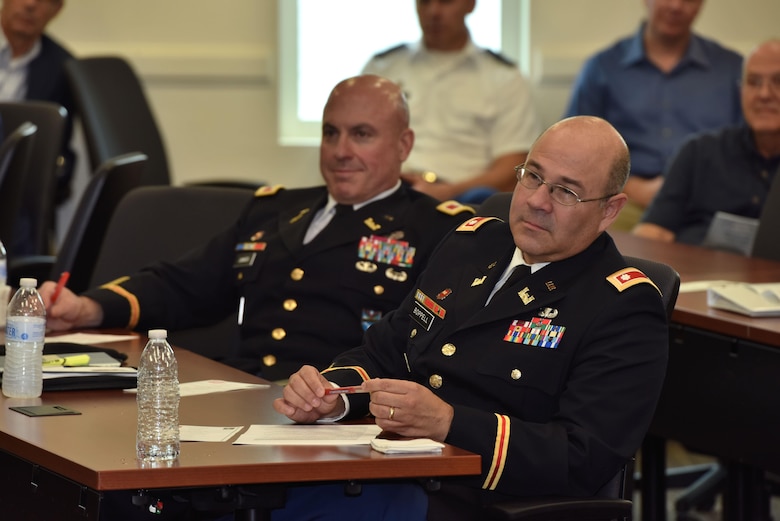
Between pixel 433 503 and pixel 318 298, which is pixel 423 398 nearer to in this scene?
pixel 433 503

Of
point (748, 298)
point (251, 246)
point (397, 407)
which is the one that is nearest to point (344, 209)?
point (251, 246)

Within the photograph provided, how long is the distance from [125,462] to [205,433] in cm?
22

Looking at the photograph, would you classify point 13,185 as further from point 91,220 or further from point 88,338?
point 88,338

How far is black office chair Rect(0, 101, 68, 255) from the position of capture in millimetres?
4621

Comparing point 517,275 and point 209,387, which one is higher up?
point 517,275

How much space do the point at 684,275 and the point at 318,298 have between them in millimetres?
1056

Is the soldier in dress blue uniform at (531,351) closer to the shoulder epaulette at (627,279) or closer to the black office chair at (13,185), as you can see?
the shoulder epaulette at (627,279)

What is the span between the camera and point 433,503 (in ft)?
7.80

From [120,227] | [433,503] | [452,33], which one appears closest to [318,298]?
[120,227]

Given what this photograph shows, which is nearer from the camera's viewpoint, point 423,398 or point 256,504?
point 256,504

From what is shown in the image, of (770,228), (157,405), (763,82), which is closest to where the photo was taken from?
(157,405)

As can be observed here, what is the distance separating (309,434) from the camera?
7.09 ft

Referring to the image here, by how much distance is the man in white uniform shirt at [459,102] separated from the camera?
5.82m

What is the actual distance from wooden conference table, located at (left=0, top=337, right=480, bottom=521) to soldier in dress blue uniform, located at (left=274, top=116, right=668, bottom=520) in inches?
5.9
